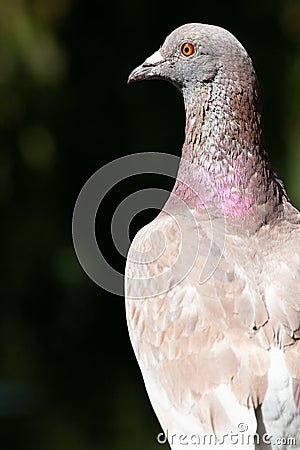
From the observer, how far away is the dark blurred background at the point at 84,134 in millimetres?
7449

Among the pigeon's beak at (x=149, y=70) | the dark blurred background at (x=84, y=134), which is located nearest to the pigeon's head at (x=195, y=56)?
the pigeon's beak at (x=149, y=70)

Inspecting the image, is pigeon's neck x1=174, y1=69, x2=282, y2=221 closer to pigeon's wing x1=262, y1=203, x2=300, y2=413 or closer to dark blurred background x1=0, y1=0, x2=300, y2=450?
pigeon's wing x1=262, y1=203, x2=300, y2=413

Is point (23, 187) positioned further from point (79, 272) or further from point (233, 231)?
point (233, 231)

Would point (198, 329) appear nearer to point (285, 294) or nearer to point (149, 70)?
point (285, 294)

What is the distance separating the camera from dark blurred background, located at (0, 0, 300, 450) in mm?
7449

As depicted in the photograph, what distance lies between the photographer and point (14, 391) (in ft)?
25.6

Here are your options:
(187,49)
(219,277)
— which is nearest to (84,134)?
(187,49)

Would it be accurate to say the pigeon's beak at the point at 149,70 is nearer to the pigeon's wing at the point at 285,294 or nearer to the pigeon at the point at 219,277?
the pigeon at the point at 219,277

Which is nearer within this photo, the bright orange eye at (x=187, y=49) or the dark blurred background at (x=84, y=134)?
the bright orange eye at (x=187, y=49)

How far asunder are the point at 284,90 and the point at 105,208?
5.63 ft

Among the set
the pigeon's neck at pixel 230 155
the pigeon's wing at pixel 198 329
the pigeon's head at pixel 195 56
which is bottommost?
the pigeon's wing at pixel 198 329

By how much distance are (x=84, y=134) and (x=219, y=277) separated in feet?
17.1

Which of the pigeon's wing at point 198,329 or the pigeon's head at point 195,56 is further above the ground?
the pigeon's head at point 195,56

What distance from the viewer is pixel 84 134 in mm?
7785
